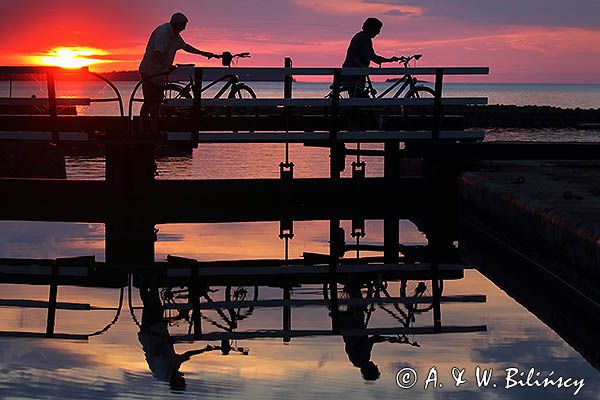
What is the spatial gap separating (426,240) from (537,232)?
21.5ft

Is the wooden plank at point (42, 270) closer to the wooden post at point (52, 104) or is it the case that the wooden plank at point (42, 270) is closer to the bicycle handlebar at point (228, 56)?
the wooden post at point (52, 104)

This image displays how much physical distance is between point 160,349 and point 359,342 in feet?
6.56

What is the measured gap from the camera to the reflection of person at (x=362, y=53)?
22.4 metres

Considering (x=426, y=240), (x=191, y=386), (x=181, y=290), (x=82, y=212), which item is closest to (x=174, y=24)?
(x=82, y=212)

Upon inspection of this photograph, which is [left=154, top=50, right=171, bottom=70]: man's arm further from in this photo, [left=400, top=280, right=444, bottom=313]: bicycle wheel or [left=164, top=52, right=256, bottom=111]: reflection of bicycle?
[left=400, top=280, right=444, bottom=313]: bicycle wheel

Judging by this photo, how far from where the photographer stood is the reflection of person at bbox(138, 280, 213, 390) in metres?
11.1

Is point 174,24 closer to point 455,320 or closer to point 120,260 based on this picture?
point 120,260

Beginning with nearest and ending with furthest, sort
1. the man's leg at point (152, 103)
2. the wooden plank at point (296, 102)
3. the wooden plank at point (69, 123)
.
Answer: the man's leg at point (152, 103)
the wooden plank at point (296, 102)
the wooden plank at point (69, 123)

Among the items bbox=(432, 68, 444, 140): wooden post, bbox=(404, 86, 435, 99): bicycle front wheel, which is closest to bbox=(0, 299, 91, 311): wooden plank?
bbox=(432, 68, 444, 140): wooden post

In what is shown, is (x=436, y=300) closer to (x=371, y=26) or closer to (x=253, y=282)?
(x=253, y=282)

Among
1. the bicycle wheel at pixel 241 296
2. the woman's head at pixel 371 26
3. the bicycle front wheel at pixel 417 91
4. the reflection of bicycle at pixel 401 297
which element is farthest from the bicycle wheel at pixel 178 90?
the reflection of bicycle at pixel 401 297

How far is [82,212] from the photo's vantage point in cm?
2031

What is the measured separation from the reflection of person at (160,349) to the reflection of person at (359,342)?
1429 millimetres

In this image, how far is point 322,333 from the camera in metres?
13.1
